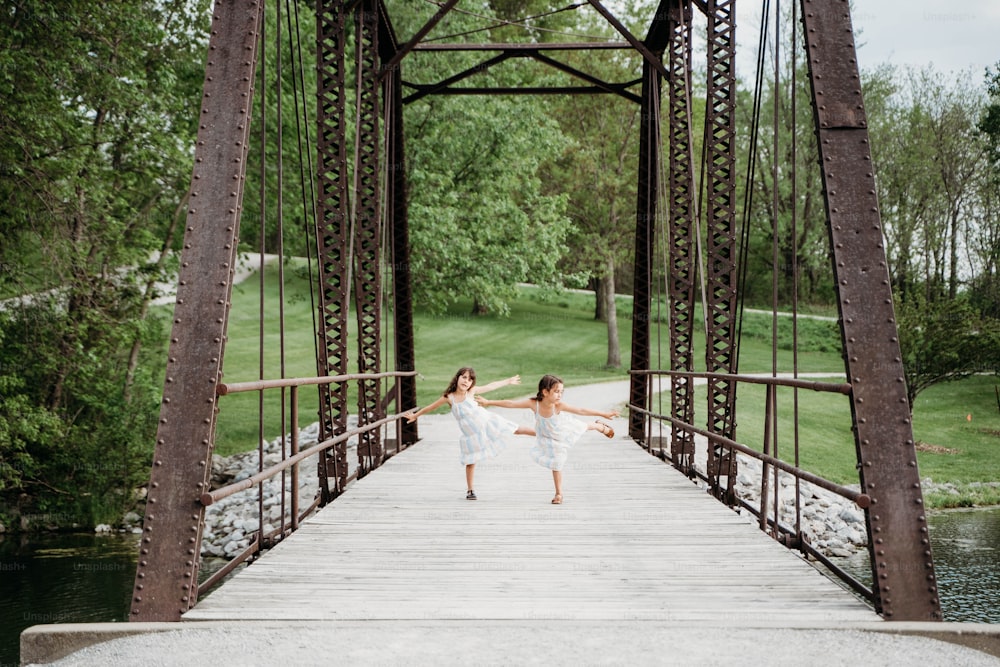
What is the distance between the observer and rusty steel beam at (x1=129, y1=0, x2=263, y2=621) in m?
4.42

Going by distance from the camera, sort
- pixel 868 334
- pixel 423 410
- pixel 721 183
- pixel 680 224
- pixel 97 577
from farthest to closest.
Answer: pixel 97 577, pixel 680 224, pixel 721 183, pixel 423 410, pixel 868 334

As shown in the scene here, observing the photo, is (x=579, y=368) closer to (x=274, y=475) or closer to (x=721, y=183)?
(x=721, y=183)

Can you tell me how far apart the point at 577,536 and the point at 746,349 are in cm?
3545

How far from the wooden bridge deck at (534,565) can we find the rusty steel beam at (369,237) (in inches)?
83.1

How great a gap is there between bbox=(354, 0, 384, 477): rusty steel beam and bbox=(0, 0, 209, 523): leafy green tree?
6.24m

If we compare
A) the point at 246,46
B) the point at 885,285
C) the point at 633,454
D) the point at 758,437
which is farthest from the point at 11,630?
the point at 758,437

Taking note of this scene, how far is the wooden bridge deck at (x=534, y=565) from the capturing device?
4461 millimetres

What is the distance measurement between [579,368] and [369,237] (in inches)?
950

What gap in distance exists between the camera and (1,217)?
15125mm

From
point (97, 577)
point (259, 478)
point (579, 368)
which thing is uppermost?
point (259, 478)

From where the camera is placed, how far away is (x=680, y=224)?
1109cm

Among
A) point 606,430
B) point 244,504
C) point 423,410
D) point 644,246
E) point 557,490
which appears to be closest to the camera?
point 606,430

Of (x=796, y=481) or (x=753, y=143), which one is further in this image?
(x=753, y=143)

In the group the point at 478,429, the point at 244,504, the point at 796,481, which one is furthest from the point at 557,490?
the point at 244,504
